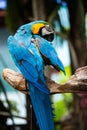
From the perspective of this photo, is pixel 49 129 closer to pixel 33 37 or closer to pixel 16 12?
pixel 33 37

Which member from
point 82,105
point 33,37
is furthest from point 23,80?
point 82,105

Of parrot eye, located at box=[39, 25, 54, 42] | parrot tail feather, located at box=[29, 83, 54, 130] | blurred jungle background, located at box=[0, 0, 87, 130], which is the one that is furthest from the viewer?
blurred jungle background, located at box=[0, 0, 87, 130]

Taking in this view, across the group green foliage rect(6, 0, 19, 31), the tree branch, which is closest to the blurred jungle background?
green foliage rect(6, 0, 19, 31)

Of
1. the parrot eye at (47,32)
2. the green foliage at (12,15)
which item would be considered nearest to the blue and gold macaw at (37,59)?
the parrot eye at (47,32)

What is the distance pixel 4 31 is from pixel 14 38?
1877mm

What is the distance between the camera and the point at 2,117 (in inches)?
60.0

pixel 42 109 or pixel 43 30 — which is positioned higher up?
pixel 43 30

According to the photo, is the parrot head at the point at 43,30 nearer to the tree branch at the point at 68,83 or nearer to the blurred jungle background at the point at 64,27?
the tree branch at the point at 68,83

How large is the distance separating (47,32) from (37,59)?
3.3 inches

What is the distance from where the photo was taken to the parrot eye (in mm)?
991

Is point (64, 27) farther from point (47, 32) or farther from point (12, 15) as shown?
point (47, 32)

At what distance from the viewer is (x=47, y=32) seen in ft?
3.26

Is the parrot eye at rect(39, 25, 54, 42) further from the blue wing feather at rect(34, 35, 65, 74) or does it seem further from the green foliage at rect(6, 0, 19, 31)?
the green foliage at rect(6, 0, 19, 31)

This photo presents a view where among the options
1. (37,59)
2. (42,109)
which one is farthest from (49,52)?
(42,109)
